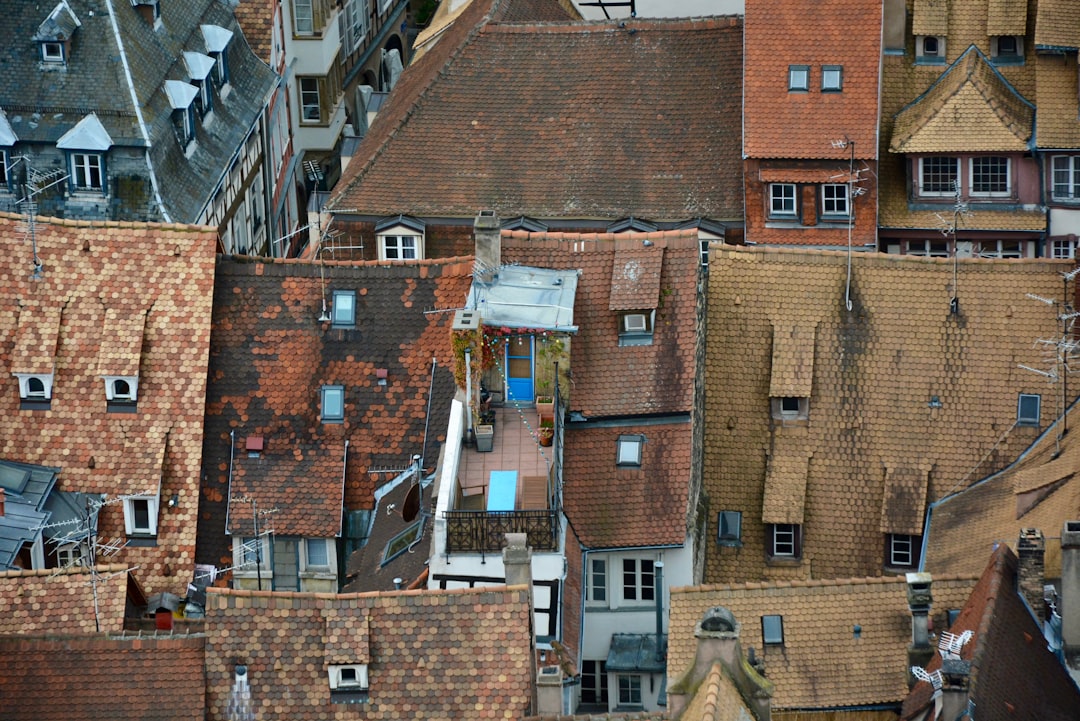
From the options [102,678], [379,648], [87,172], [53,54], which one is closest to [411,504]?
[379,648]

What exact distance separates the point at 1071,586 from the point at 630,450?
1619cm

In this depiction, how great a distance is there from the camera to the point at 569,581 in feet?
294

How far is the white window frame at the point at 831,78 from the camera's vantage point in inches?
4210

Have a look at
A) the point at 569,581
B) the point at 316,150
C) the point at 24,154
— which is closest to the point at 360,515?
the point at 569,581

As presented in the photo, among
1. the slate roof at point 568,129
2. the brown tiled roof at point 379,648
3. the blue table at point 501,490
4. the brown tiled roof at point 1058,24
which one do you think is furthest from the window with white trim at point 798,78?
the brown tiled roof at point 379,648

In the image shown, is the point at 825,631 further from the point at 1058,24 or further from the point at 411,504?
the point at 1058,24

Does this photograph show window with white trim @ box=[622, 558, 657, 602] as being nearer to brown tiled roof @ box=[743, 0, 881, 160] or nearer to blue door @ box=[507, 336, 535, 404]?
blue door @ box=[507, 336, 535, 404]

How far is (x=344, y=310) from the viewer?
316 ft

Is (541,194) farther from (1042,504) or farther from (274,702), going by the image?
(274,702)

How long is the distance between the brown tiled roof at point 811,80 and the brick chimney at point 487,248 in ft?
48.7

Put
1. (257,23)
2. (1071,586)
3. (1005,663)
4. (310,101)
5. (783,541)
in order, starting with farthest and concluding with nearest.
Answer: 1. (310,101)
2. (257,23)
3. (783,541)
4. (1071,586)
5. (1005,663)

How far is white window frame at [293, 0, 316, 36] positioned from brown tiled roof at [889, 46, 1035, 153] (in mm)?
32518

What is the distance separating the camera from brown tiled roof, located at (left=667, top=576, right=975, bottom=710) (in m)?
84.9

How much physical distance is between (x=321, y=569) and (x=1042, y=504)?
22.0m
